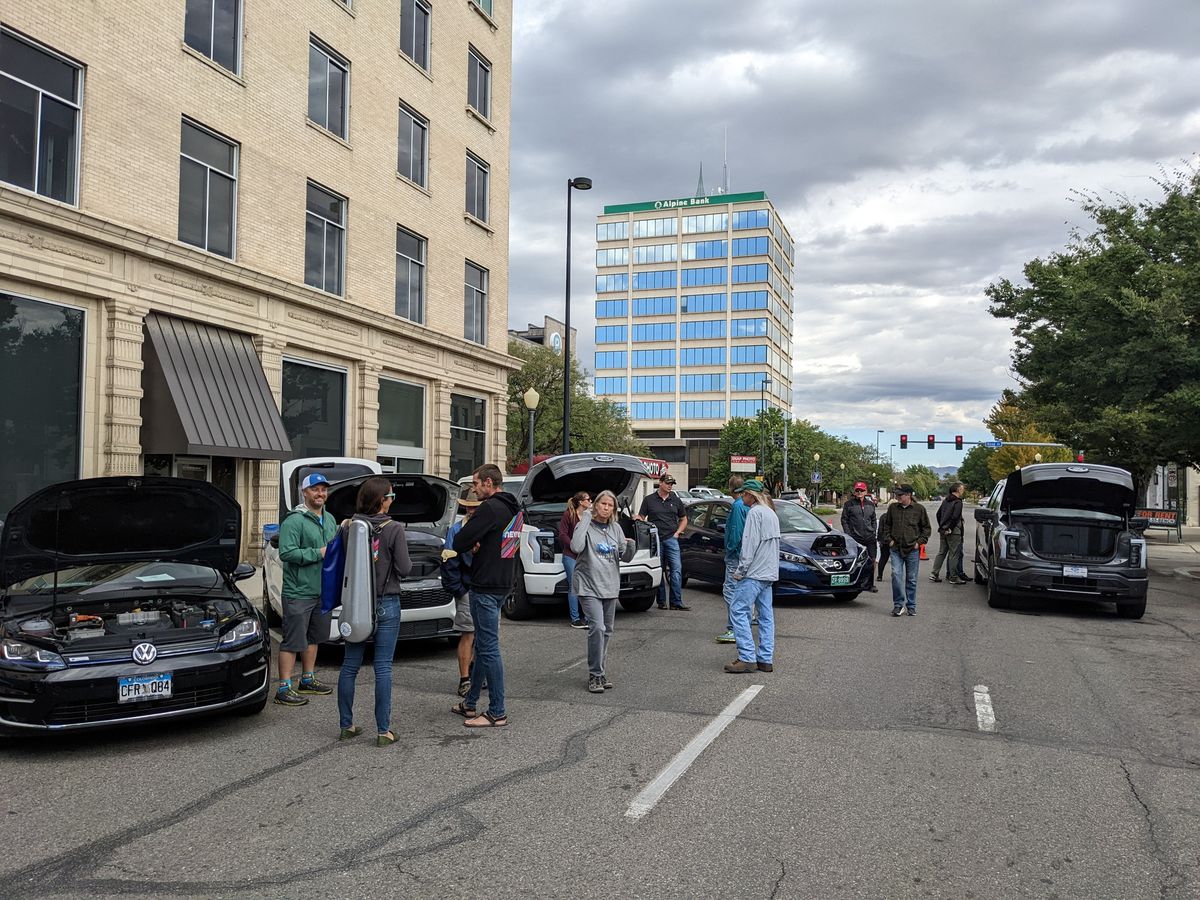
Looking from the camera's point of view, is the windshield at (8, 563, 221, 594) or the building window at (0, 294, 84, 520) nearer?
the windshield at (8, 563, 221, 594)

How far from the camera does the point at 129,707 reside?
5.86m

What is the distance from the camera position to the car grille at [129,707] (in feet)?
18.7

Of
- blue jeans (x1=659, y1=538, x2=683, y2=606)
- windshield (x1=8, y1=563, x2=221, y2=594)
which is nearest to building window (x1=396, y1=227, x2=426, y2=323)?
blue jeans (x1=659, y1=538, x2=683, y2=606)

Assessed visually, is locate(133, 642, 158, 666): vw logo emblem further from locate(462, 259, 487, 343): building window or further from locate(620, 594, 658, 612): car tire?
locate(462, 259, 487, 343): building window

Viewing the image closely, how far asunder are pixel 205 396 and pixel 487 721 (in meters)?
11.0

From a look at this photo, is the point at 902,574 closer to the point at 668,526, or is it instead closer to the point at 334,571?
the point at 668,526

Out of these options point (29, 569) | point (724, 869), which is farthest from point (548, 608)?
point (724, 869)

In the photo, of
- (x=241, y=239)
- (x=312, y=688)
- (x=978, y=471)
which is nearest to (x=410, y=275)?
(x=241, y=239)

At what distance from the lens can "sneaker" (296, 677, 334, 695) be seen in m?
7.64

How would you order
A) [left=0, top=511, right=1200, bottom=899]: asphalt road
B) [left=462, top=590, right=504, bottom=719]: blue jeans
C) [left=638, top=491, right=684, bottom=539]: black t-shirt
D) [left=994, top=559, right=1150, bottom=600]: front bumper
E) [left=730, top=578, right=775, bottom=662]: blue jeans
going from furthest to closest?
1. [left=638, top=491, right=684, bottom=539]: black t-shirt
2. [left=994, top=559, right=1150, bottom=600]: front bumper
3. [left=730, top=578, right=775, bottom=662]: blue jeans
4. [left=462, top=590, right=504, bottom=719]: blue jeans
5. [left=0, top=511, right=1200, bottom=899]: asphalt road

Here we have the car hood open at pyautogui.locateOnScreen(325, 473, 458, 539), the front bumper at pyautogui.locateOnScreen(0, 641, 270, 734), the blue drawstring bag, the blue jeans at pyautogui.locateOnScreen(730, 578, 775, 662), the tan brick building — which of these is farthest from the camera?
the tan brick building

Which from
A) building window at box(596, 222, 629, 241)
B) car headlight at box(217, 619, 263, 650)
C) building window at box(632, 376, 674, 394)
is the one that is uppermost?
building window at box(596, 222, 629, 241)

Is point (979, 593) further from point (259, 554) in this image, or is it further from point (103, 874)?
point (103, 874)

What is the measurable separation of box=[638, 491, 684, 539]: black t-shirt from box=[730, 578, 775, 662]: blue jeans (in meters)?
4.33
